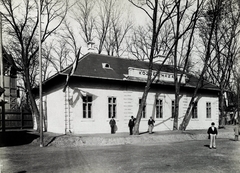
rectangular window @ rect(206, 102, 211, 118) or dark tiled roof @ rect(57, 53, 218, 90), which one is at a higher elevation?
dark tiled roof @ rect(57, 53, 218, 90)

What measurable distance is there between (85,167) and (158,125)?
15.1m

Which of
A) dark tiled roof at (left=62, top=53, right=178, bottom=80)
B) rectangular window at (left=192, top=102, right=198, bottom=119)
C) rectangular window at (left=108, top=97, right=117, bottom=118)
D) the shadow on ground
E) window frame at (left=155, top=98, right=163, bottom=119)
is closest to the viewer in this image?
the shadow on ground

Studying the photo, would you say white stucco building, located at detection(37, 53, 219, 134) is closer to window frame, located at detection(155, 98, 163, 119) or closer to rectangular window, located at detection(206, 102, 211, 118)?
window frame, located at detection(155, 98, 163, 119)

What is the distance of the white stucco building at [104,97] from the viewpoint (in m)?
18.8

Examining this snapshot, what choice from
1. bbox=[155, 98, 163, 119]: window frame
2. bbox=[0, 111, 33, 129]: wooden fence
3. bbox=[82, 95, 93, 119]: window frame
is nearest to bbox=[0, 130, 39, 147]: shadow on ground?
bbox=[82, 95, 93, 119]: window frame

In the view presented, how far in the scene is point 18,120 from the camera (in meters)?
28.4

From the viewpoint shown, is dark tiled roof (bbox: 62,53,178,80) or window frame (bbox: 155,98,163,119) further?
window frame (bbox: 155,98,163,119)

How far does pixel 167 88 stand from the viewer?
2408cm

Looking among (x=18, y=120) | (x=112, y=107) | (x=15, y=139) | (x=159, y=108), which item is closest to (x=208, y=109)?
(x=159, y=108)

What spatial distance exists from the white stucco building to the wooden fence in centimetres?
663

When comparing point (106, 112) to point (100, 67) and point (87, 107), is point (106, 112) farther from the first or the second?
point (100, 67)

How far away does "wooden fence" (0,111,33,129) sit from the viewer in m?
27.5

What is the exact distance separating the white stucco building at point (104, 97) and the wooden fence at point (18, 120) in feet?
21.7

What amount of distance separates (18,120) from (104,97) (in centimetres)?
1356
